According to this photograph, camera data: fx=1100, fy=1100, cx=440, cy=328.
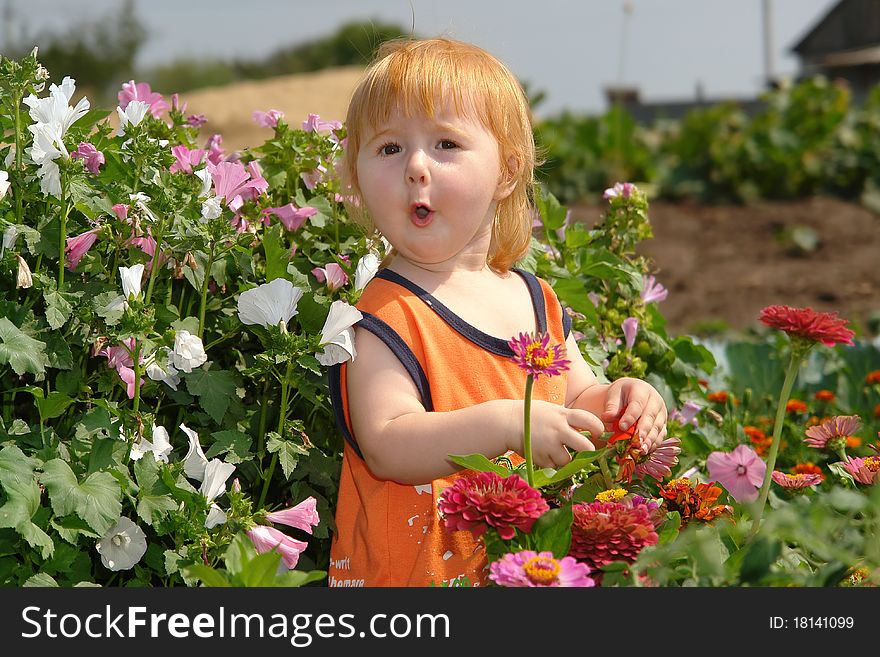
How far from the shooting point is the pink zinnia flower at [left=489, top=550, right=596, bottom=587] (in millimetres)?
1342

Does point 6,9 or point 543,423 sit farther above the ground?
point 6,9

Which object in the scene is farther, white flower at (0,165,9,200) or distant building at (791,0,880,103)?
distant building at (791,0,880,103)

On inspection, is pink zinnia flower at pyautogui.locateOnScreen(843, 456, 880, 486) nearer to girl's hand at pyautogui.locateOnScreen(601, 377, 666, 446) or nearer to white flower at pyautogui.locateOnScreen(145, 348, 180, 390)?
girl's hand at pyautogui.locateOnScreen(601, 377, 666, 446)

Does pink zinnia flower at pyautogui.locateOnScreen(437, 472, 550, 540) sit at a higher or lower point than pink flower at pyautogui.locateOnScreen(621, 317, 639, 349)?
lower

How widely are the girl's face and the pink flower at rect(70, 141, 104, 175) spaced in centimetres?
54

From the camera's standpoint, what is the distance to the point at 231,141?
1564 cm

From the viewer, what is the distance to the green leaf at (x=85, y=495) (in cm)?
167

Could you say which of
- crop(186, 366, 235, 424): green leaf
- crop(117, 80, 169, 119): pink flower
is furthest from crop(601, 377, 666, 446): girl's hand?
crop(117, 80, 169, 119): pink flower

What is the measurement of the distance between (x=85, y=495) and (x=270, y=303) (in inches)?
16.6

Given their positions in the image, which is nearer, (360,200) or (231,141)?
(360,200)

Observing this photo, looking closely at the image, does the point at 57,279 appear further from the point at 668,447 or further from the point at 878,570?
the point at 878,570

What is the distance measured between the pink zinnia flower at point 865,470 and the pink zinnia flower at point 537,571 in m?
0.78
